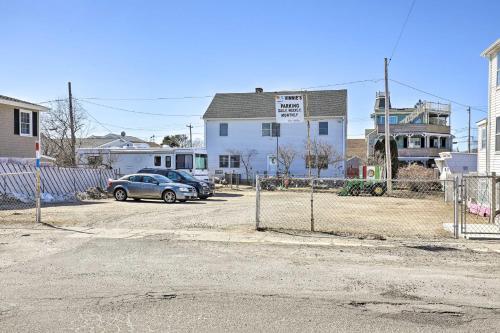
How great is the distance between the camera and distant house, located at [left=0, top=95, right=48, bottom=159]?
24453 mm

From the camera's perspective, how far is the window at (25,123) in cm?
2595

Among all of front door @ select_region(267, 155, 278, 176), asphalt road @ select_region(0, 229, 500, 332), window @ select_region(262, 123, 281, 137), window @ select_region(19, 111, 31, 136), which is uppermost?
window @ select_region(262, 123, 281, 137)

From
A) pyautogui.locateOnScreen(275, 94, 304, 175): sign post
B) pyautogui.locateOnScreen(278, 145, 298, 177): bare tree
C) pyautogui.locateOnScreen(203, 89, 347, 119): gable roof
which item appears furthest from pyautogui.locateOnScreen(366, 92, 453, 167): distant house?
pyautogui.locateOnScreen(275, 94, 304, 175): sign post

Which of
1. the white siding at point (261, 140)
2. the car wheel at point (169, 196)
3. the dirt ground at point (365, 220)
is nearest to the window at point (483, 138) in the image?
the dirt ground at point (365, 220)

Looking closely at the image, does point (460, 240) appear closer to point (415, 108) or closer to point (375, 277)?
point (375, 277)

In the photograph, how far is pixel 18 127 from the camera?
25.5m

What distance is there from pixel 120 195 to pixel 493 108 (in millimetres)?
17978

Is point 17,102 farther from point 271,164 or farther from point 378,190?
point 271,164

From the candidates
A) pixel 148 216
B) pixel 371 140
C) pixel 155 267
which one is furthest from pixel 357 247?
pixel 371 140

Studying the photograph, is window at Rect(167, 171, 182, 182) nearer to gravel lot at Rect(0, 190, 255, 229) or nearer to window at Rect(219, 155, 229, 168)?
gravel lot at Rect(0, 190, 255, 229)

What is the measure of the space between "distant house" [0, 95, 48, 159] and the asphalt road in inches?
669

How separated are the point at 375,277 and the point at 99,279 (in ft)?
13.8

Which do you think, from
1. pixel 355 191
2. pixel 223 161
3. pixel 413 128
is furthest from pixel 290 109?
pixel 413 128

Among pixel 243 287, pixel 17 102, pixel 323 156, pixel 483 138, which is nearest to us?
pixel 243 287
